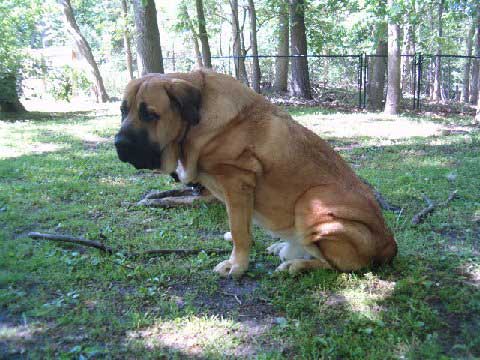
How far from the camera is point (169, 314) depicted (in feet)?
10.8

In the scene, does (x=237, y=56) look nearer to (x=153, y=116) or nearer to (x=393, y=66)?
(x=393, y=66)

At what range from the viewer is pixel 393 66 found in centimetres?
1409

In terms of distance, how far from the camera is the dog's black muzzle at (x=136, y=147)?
129 inches

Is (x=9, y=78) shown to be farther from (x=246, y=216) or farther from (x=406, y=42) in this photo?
(x=406, y=42)

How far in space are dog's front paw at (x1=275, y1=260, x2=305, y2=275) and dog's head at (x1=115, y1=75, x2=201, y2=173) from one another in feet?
4.68

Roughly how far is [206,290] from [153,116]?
1.47 metres

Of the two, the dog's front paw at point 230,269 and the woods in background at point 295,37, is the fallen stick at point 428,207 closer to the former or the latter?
the dog's front paw at point 230,269

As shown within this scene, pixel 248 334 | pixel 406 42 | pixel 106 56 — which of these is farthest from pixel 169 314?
pixel 106 56

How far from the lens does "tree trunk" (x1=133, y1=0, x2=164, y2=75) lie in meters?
8.22

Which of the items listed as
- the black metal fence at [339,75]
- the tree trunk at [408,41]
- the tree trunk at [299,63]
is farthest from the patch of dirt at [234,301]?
the tree trunk at [299,63]

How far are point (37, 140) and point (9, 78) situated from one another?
559 centimetres

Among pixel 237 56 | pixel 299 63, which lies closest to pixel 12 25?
pixel 237 56

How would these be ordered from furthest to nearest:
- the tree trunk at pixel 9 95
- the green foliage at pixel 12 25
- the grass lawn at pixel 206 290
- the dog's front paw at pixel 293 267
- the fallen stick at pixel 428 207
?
the green foliage at pixel 12 25 < the tree trunk at pixel 9 95 < the fallen stick at pixel 428 207 < the dog's front paw at pixel 293 267 < the grass lawn at pixel 206 290

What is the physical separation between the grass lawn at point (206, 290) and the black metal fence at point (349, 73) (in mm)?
12136
